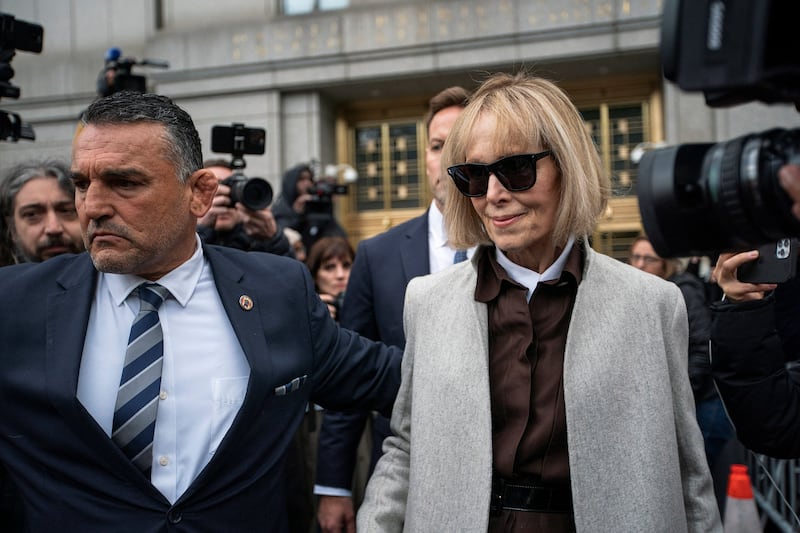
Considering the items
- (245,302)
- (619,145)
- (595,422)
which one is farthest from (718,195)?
(619,145)

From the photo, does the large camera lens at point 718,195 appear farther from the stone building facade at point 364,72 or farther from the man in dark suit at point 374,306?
the stone building facade at point 364,72

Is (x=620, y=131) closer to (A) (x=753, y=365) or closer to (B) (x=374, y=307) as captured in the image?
(B) (x=374, y=307)

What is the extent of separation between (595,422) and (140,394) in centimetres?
118

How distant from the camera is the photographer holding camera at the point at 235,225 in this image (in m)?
3.23

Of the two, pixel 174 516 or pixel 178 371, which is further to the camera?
pixel 178 371

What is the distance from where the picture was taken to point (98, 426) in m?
1.86

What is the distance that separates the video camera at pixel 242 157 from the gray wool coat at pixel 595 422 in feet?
4.29

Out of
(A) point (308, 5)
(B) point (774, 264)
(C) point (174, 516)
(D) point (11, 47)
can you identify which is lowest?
(C) point (174, 516)

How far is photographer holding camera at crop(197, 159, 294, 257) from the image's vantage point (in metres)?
3.23

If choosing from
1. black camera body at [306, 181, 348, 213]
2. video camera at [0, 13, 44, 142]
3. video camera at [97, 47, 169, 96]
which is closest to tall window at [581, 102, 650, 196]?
black camera body at [306, 181, 348, 213]

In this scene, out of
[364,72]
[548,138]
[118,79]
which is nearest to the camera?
[548,138]

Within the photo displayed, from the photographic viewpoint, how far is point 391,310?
9.62 ft

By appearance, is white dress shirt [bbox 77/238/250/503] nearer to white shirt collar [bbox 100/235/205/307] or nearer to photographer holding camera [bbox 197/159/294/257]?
white shirt collar [bbox 100/235/205/307]

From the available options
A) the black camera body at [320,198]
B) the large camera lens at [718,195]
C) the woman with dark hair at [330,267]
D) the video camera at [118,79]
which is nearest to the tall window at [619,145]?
the black camera body at [320,198]
